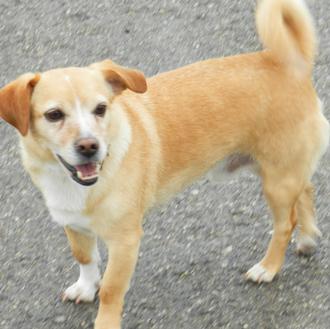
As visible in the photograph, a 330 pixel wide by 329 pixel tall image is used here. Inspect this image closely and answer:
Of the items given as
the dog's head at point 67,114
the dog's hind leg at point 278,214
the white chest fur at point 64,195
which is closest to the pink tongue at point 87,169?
the dog's head at point 67,114

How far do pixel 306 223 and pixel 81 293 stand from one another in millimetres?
1064

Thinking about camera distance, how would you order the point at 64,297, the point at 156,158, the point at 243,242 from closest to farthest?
1. the point at 156,158
2. the point at 64,297
3. the point at 243,242

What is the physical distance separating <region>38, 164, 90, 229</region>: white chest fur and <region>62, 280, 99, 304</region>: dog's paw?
50 cm

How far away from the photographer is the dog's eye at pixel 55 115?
117 inches

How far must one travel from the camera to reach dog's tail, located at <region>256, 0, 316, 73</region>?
337 centimetres

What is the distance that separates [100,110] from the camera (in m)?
3.03

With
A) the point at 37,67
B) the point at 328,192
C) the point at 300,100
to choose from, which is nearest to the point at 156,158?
the point at 300,100

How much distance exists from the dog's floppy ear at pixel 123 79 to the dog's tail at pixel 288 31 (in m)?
0.60

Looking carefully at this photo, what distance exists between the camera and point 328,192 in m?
4.30

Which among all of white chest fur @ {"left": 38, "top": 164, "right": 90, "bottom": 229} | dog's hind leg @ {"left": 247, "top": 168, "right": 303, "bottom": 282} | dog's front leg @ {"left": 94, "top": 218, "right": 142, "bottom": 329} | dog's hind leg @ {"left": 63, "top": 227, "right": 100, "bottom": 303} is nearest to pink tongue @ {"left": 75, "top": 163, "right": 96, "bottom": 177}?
white chest fur @ {"left": 38, "top": 164, "right": 90, "bottom": 229}

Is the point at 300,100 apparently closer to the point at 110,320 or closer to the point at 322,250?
the point at 322,250

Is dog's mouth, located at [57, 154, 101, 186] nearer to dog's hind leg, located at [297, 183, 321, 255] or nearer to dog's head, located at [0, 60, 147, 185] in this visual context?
dog's head, located at [0, 60, 147, 185]

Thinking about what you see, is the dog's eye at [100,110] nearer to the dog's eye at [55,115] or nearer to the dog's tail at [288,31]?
the dog's eye at [55,115]

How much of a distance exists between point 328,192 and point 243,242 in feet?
1.92
